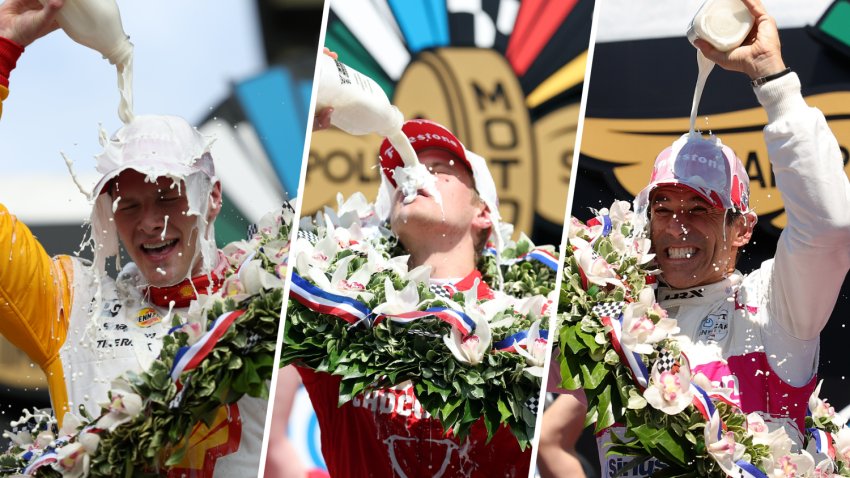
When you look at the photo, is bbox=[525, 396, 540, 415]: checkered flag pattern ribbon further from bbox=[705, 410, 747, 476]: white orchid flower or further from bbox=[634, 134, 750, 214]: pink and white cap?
bbox=[634, 134, 750, 214]: pink and white cap

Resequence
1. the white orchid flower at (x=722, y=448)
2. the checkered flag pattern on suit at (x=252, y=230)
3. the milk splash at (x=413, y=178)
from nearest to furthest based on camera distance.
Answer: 1. the white orchid flower at (x=722, y=448)
2. the checkered flag pattern on suit at (x=252, y=230)
3. the milk splash at (x=413, y=178)

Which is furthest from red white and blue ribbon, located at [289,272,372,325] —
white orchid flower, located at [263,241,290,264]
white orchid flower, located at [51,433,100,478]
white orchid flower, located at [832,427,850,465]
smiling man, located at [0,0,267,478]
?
white orchid flower, located at [832,427,850,465]

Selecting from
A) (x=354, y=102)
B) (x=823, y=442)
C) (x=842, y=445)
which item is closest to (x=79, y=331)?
(x=354, y=102)

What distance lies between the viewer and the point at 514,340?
66.6 inches

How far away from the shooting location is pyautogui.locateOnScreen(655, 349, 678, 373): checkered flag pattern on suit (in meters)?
1.58

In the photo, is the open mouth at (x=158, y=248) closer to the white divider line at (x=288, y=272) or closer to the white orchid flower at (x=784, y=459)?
the white divider line at (x=288, y=272)

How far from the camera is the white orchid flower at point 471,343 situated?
1.63 metres

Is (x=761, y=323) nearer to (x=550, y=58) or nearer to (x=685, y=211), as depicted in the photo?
(x=685, y=211)

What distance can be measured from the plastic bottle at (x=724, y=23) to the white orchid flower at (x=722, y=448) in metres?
0.95

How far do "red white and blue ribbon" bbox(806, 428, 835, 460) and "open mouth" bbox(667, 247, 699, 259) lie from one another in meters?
0.66

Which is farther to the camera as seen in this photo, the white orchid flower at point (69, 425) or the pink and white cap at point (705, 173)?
the pink and white cap at point (705, 173)

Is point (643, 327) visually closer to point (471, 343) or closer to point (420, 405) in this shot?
point (471, 343)

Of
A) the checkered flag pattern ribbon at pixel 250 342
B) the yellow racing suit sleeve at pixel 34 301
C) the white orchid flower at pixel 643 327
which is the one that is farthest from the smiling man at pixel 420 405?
the yellow racing suit sleeve at pixel 34 301

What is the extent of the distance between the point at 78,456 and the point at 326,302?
68 centimetres
